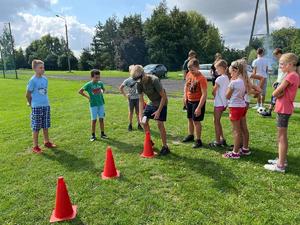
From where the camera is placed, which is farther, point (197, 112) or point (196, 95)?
point (196, 95)

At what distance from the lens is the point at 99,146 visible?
23.8ft

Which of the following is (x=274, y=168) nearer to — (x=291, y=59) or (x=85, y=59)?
(x=291, y=59)

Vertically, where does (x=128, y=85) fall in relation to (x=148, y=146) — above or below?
above


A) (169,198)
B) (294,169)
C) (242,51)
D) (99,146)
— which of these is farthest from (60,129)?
(242,51)

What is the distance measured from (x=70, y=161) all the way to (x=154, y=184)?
7.02ft

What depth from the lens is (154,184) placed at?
4992 millimetres

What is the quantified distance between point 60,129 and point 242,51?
60400 mm

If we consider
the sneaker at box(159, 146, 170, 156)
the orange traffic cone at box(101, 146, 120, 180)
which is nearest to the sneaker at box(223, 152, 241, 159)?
the sneaker at box(159, 146, 170, 156)

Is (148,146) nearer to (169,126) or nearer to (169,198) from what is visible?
(169,198)

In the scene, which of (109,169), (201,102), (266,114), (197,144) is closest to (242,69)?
(201,102)

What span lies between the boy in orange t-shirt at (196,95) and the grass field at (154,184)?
57cm

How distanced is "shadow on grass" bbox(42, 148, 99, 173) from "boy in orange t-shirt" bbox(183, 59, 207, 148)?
2200 millimetres

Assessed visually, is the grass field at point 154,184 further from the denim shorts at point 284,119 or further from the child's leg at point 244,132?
the denim shorts at point 284,119

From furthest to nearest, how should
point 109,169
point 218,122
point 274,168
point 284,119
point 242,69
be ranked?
point 218,122, point 242,69, point 109,169, point 274,168, point 284,119
